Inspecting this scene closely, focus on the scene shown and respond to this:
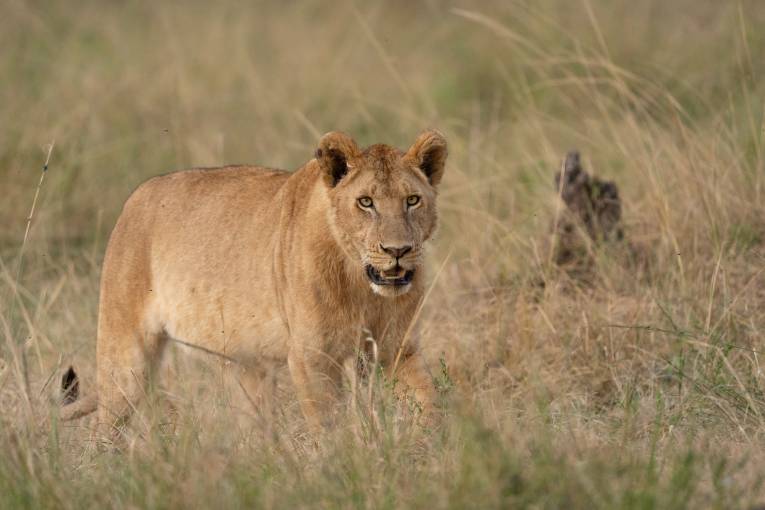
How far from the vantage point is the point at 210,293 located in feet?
19.3

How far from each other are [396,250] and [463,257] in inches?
122

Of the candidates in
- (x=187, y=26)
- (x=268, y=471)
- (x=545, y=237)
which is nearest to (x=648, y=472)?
(x=268, y=471)

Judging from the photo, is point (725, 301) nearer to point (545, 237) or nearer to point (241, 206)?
point (545, 237)

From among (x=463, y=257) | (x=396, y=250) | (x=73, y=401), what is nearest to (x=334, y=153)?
(x=396, y=250)

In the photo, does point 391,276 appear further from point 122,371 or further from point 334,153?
point 122,371

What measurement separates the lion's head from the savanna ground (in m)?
0.50

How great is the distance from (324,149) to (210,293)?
41.1 inches

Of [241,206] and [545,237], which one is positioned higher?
[241,206]

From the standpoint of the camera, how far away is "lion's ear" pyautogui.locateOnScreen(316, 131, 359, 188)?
5.23 m

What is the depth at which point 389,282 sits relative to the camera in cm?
504

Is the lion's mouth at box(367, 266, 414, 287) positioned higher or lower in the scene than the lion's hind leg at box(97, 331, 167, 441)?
higher

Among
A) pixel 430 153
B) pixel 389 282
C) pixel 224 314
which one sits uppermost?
pixel 430 153

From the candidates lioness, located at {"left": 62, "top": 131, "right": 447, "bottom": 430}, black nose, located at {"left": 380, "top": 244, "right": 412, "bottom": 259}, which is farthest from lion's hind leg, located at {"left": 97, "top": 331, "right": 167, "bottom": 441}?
black nose, located at {"left": 380, "top": 244, "right": 412, "bottom": 259}

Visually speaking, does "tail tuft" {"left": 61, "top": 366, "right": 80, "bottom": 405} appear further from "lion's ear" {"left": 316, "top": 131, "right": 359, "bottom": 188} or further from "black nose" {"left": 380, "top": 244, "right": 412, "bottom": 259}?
"black nose" {"left": 380, "top": 244, "right": 412, "bottom": 259}
